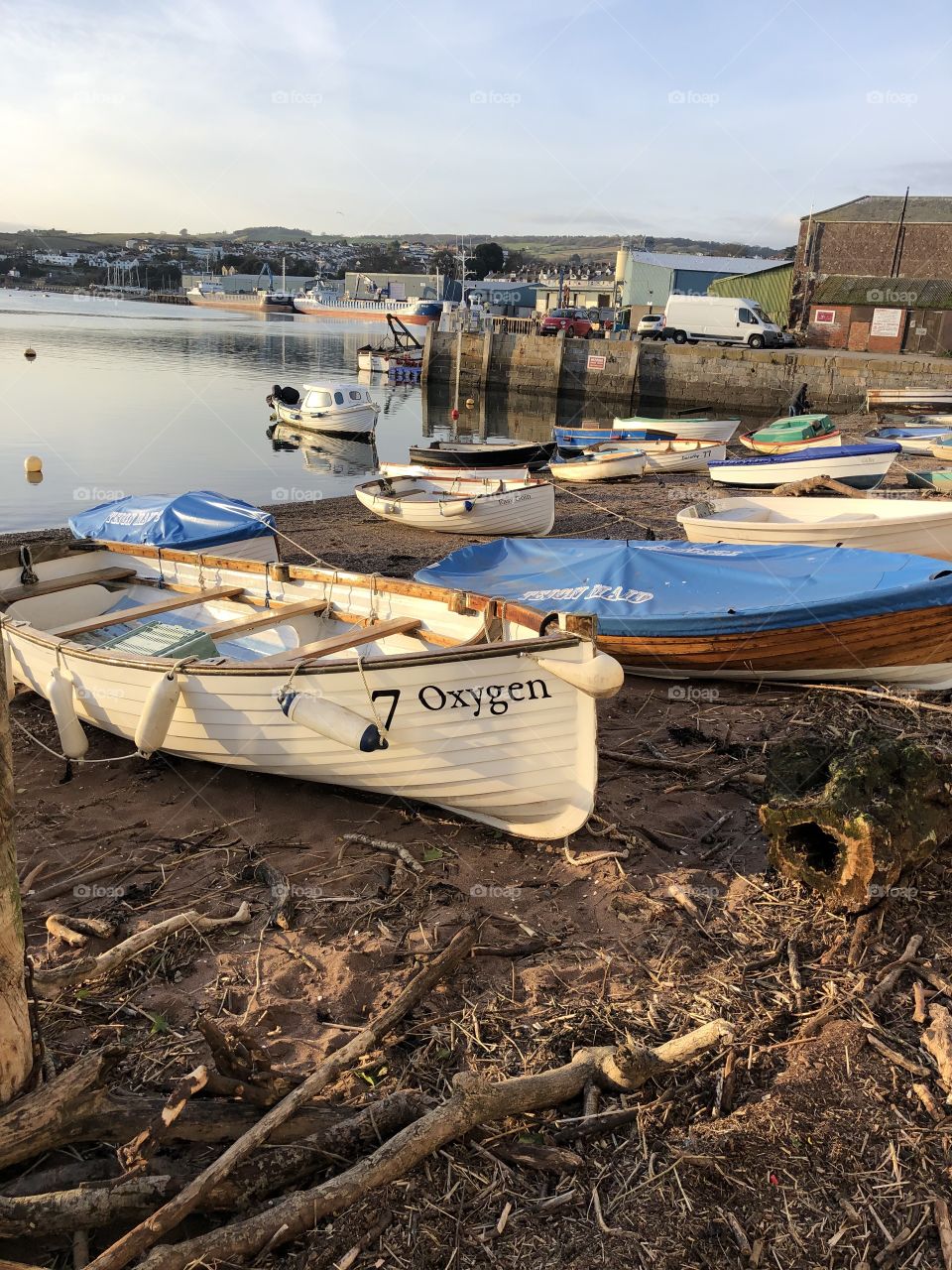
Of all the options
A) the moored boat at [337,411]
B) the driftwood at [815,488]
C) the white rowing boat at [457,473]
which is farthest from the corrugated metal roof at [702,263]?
the driftwood at [815,488]

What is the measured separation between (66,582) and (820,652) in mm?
6929

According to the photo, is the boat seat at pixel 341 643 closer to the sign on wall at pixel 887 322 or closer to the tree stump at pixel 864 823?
the tree stump at pixel 864 823

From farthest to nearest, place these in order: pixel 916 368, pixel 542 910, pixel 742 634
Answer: pixel 916 368 < pixel 742 634 < pixel 542 910

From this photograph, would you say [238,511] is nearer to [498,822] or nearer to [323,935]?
[498,822]

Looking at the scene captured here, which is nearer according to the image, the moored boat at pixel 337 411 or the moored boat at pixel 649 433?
the moored boat at pixel 649 433

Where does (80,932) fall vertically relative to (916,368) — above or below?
below

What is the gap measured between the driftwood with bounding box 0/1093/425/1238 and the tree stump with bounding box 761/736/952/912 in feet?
8.33

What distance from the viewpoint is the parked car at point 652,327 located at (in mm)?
49188

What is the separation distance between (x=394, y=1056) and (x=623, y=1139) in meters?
1.00

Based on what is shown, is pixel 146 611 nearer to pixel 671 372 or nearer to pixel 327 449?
pixel 327 449

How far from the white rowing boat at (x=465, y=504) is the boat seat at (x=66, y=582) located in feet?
25.5

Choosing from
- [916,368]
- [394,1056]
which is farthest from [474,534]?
[916,368]

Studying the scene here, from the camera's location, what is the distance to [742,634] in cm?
805

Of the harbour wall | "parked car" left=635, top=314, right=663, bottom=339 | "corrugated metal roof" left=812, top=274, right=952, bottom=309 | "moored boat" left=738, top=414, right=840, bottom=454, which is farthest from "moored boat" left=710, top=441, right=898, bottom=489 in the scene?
"parked car" left=635, top=314, right=663, bottom=339
